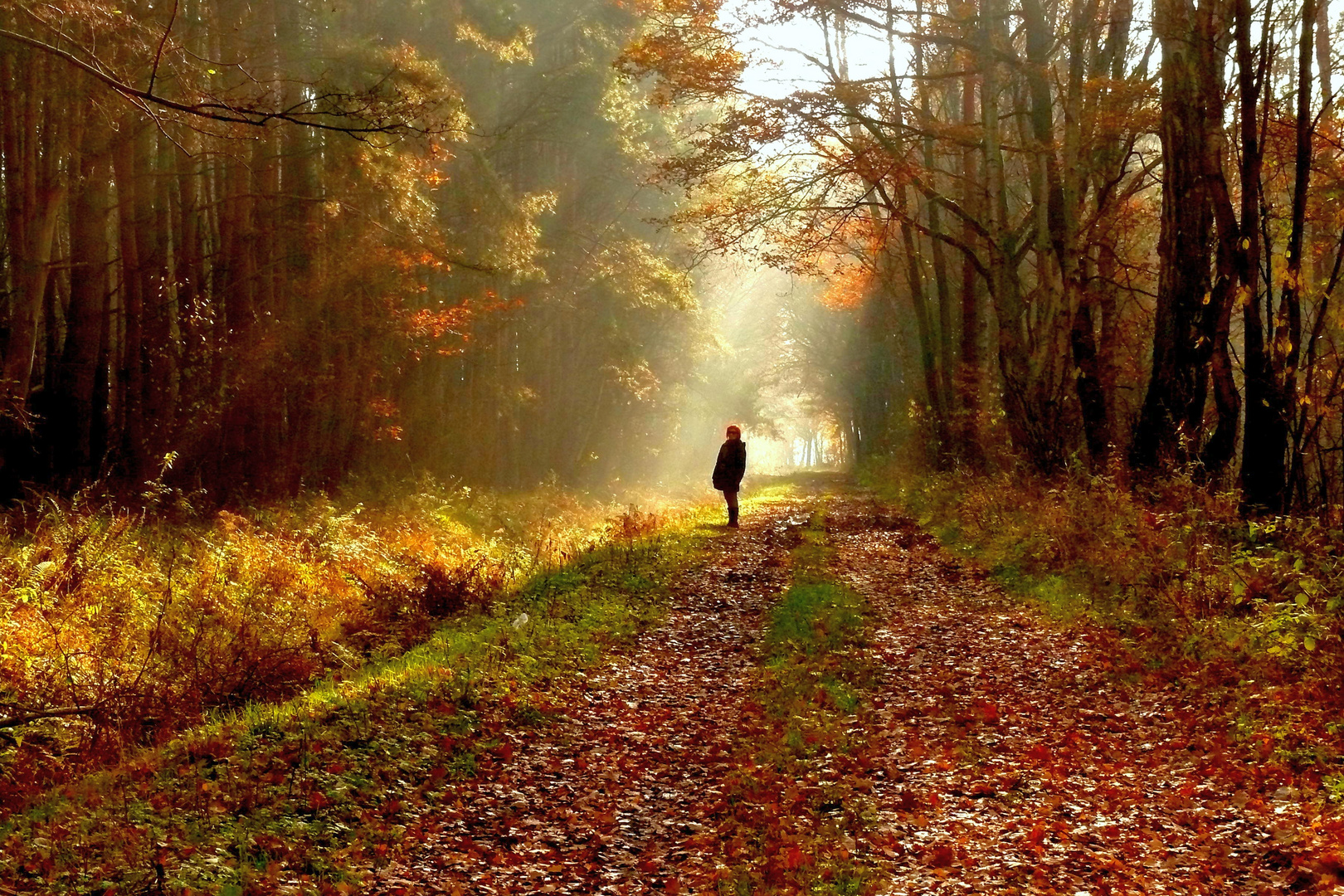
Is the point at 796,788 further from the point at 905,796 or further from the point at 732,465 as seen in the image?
the point at 732,465

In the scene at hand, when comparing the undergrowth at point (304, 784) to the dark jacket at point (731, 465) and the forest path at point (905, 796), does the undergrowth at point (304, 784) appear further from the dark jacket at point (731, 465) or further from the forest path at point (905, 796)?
the dark jacket at point (731, 465)

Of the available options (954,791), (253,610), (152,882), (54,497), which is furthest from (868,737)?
(54,497)

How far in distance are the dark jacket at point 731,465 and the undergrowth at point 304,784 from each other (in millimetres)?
9336

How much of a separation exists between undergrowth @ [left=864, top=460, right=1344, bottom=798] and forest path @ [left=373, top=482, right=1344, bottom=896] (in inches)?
12.9

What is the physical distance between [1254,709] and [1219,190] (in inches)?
255

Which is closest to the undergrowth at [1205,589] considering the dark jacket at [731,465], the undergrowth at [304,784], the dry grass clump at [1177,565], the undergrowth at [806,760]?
the dry grass clump at [1177,565]

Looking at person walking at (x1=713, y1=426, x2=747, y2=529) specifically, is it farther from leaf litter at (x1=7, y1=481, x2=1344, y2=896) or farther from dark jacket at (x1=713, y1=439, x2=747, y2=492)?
leaf litter at (x1=7, y1=481, x2=1344, y2=896)

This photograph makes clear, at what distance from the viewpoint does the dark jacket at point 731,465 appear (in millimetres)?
18203

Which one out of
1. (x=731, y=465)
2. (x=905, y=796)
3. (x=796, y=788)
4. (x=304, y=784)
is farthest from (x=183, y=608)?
(x=731, y=465)

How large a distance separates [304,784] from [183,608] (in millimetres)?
5158

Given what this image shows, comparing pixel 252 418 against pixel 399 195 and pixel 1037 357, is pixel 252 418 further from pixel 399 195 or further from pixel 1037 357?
pixel 1037 357

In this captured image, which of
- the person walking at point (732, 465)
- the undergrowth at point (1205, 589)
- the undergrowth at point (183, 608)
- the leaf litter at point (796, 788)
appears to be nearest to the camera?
the leaf litter at point (796, 788)

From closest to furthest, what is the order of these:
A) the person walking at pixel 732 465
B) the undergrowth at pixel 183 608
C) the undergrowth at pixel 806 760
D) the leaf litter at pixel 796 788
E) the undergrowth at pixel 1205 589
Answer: the leaf litter at pixel 796 788, the undergrowth at pixel 806 760, the undergrowth at pixel 1205 589, the undergrowth at pixel 183 608, the person walking at pixel 732 465

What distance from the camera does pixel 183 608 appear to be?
9.84m
